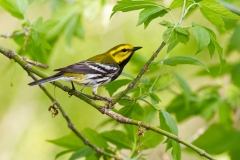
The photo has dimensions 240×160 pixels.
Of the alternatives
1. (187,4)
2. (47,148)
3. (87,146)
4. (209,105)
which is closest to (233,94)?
(209,105)

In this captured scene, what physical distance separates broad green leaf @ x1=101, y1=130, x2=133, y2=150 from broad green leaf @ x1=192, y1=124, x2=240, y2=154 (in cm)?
136

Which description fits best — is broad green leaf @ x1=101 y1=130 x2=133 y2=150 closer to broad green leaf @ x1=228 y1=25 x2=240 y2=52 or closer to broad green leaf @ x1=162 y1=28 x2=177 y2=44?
broad green leaf @ x1=162 y1=28 x2=177 y2=44

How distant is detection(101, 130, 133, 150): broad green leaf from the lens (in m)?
3.01

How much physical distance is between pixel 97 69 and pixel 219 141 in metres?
1.38

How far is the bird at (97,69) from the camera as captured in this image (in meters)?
3.23

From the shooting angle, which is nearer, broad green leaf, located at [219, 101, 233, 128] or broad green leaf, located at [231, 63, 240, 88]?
broad green leaf, located at [219, 101, 233, 128]

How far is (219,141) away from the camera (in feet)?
13.8

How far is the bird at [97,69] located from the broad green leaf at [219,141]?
1.04 metres

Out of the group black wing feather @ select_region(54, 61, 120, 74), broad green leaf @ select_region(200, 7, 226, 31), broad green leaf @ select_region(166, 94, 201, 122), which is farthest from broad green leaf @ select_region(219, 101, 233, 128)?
broad green leaf @ select_region(200, 7, 226, 31)

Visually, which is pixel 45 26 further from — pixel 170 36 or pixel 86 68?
pixel 170 36

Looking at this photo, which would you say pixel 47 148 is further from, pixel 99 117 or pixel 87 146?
pixel 87 146

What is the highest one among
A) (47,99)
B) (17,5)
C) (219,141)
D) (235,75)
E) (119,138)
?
(17,5)

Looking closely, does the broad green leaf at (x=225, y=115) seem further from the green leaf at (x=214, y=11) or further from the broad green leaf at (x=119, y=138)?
the green leaf at (x=214, y=11)

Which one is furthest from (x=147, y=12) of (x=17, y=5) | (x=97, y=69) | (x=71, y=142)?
(x=97, y=69)
